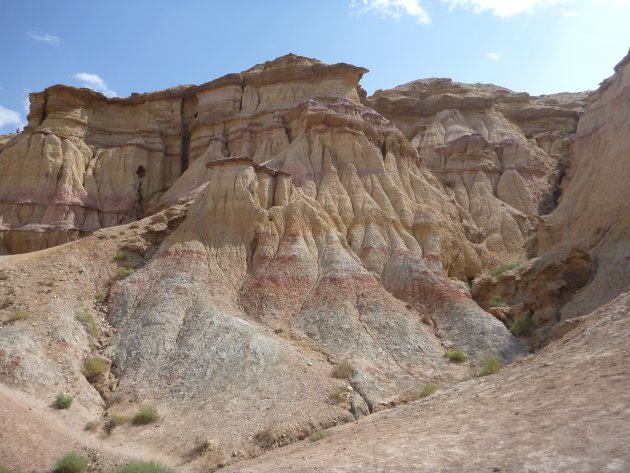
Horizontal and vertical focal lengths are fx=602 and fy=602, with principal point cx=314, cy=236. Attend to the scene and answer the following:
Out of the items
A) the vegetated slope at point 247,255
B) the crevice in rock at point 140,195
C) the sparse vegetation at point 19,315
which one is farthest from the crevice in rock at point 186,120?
the sparse vegetation at point 19,315

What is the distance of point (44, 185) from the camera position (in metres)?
50.5

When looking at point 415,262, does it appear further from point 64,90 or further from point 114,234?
point 64,90

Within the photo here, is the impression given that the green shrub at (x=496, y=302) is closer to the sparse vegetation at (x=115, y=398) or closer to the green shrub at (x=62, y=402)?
the sparse vegetation at (x=115, y=398)

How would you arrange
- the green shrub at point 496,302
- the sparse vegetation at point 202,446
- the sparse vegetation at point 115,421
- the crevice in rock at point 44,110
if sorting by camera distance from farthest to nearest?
the crevice in rock at point 44,110 → the green shrub at point 496,302 → the sparse vegetation at point 115,421 → the sparse vegetation at point 202,446

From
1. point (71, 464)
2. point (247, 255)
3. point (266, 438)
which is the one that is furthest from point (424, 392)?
point (247, 255)

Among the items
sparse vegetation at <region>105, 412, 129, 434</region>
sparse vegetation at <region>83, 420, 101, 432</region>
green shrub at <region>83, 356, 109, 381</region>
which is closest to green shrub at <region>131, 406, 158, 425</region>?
sparse vegetation at <region>105, 412, 129, 434</region>

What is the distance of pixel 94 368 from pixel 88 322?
338cm

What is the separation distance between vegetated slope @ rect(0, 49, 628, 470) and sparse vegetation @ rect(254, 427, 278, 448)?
0.05m

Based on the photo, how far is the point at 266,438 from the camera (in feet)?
66.9

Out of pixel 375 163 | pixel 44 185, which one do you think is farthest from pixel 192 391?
pixel 44 185

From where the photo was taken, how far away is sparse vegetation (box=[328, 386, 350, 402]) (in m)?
22.7

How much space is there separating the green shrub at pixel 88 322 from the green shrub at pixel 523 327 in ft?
65.1

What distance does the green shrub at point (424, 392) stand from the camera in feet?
76.4

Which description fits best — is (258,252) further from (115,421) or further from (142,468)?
(142,468)
